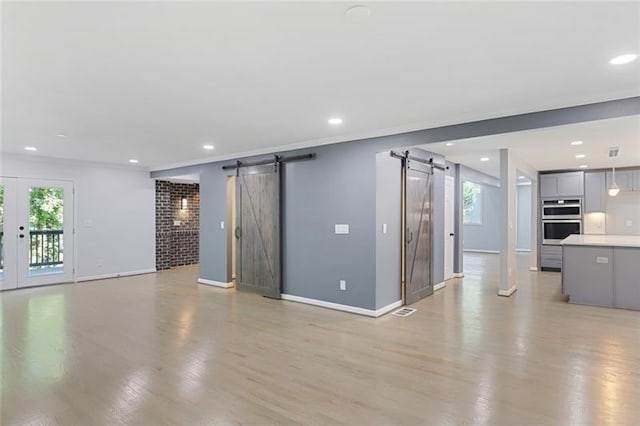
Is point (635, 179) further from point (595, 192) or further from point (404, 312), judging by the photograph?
point (404, 312)

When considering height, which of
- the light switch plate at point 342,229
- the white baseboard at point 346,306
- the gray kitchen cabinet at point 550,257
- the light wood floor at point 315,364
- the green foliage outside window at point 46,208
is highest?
the green foliage outside window at point 46,208

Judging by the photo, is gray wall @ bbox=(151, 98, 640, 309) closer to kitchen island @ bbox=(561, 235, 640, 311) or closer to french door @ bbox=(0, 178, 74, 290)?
kitchen island @ bbox=(561, 235, 640, 311)

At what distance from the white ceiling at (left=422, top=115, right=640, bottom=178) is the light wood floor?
2318mm

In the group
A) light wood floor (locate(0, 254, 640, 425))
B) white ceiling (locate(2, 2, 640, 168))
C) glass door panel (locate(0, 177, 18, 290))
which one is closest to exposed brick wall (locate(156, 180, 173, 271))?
glass door panel (locate(0, 177, 18, 290))

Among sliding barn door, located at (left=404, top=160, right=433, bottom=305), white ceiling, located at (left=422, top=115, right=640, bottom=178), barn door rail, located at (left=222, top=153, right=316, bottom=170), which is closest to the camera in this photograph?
white ceiling, located at (left=422, top=115, right=640, bottom=178)

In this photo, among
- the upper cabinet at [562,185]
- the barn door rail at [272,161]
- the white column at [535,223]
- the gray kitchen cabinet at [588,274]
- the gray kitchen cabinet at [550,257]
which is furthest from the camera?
the white column at [535,223]

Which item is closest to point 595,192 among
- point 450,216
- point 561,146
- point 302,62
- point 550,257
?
point 550,257

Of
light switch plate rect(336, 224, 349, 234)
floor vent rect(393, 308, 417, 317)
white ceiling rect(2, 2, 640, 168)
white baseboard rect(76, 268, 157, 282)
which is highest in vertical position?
white ceiling rect(2, 2, 640, 168)

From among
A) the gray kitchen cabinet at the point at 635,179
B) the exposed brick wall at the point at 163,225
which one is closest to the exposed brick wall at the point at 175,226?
the exposed brick wall at the point at 163,225

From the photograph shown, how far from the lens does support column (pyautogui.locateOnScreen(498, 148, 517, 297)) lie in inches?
222

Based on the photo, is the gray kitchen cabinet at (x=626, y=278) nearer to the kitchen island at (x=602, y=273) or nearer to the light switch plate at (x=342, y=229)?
the kitchen island at (x=602, y=273)

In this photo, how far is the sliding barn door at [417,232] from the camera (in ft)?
17.6

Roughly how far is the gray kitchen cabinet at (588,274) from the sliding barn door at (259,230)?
4.53 m

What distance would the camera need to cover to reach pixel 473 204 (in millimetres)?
13234
